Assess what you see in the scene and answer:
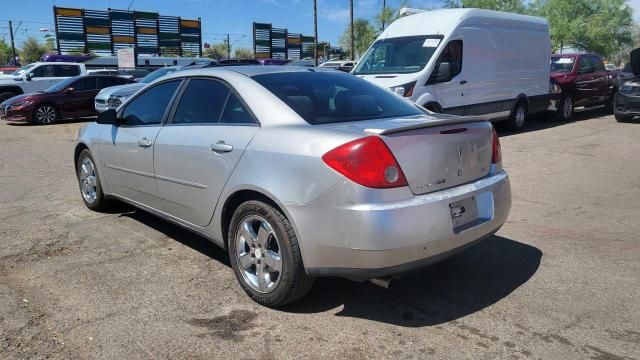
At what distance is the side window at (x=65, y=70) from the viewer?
20.4 meters

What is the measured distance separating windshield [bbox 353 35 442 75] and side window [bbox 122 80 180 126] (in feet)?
20.2

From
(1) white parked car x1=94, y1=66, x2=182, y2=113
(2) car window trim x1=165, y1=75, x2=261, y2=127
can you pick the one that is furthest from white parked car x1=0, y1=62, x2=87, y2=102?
(2) car window trim x1=165, y1=75, x2=261, y2=127

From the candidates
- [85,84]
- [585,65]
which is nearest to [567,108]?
[585,65]

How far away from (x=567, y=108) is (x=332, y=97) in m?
12.6

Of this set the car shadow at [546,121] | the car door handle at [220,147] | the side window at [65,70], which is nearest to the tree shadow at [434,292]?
the car door handle at [220,147]

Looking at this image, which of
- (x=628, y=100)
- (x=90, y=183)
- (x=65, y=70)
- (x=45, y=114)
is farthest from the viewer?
(x=65, y=70)

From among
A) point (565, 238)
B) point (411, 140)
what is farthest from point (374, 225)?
point (565, 238)

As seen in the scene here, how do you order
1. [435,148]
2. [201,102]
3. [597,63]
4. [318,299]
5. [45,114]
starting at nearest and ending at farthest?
[435,148], [318,299], [201,102], [597,63], [45,114]

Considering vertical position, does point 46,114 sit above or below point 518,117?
above

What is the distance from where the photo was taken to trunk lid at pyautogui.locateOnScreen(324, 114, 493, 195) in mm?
3029

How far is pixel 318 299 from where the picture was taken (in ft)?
11.6

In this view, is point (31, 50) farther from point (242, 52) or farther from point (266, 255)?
point (266, 255)

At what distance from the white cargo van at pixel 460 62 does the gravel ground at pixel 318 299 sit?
15.2 ft

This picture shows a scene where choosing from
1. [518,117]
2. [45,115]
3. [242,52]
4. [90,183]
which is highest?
[242,52]
